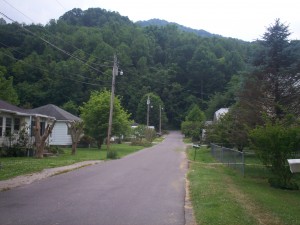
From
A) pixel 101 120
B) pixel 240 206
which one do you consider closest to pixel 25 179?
pixel 240 206

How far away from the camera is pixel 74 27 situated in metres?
42.9

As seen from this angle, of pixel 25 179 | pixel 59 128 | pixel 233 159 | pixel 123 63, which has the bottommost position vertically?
pixel 25 179

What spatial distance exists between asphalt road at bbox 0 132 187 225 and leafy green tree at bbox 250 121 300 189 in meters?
3.95

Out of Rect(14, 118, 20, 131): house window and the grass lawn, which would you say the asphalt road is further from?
Rect(14, 118, 20, 131): house window

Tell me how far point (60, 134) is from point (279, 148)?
30.3 meters

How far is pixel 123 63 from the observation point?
278 feet

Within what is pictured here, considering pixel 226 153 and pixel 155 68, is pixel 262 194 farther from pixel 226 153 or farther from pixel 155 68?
pixel 155 68

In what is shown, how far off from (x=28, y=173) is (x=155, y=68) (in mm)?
91324

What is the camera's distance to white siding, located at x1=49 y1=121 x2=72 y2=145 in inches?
1655

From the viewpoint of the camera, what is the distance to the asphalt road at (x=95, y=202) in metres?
8.50

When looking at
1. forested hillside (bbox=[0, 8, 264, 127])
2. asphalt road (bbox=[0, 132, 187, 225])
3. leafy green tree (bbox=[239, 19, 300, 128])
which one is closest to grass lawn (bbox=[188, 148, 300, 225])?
asphalt road (bbox=[0, 132, 187, 225])

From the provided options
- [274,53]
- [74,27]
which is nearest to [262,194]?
[274,53]

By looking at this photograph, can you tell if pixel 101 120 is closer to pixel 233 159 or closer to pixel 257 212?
pixel 233 159

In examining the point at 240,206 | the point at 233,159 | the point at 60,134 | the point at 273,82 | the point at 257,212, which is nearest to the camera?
the point at 257,212
